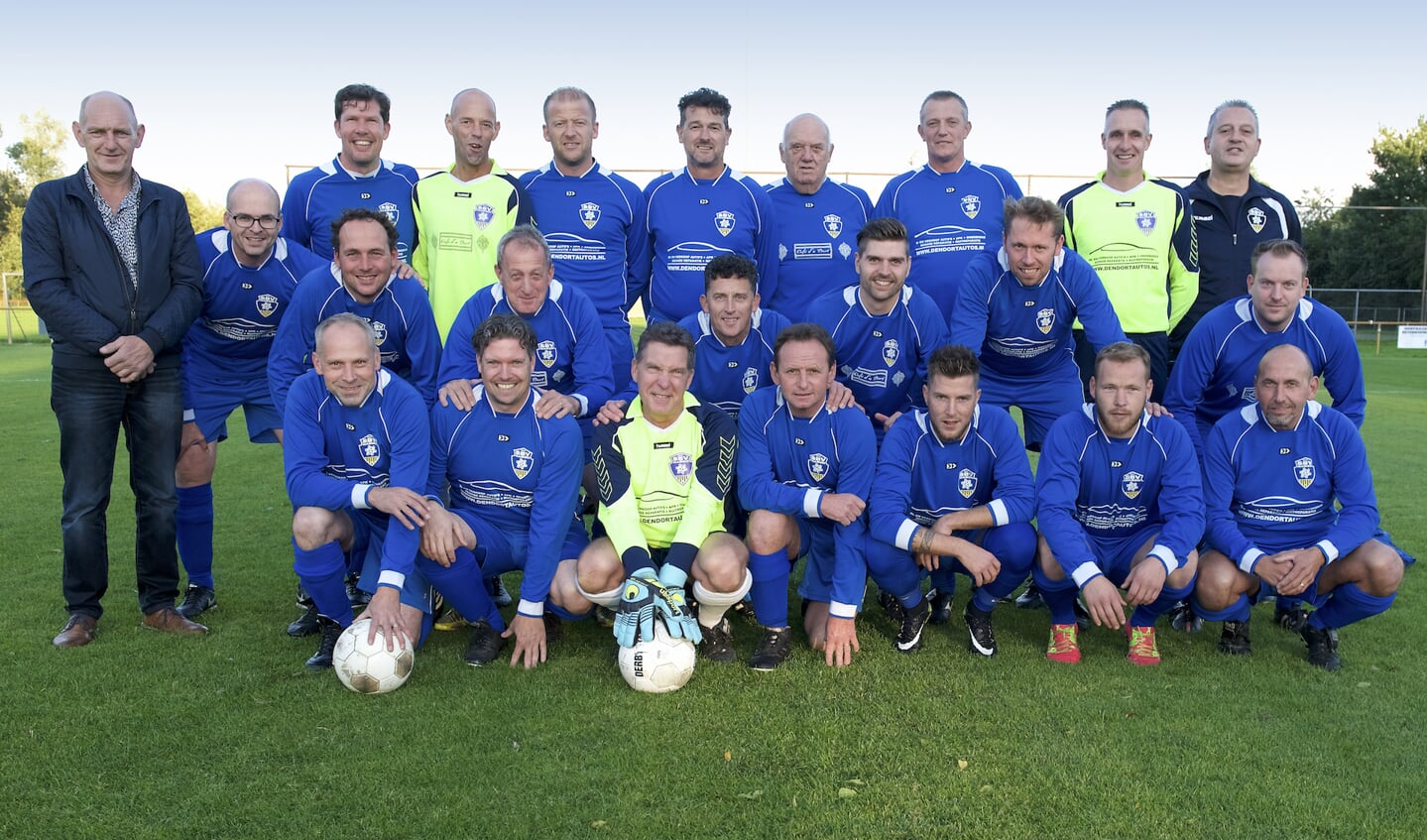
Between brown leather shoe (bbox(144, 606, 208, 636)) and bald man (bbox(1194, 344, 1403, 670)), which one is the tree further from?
brown leather shoe (bbox(144, 606, 208, 636))

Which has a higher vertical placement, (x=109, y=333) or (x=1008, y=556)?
(x=109, y=333)

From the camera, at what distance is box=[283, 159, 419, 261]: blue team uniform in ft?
17.0

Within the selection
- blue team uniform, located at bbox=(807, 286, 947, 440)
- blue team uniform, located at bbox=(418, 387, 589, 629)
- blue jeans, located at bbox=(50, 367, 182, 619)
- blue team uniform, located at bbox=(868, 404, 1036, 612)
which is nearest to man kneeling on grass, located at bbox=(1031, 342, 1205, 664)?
blue team uniform, located at bbox=(868, 404, 1036, 612)

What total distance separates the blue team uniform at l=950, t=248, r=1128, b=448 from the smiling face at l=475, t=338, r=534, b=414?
2.06 m

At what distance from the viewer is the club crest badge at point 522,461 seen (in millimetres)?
4148

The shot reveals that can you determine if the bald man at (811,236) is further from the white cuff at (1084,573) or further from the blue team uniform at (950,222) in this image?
the white cuff at (1084,573)

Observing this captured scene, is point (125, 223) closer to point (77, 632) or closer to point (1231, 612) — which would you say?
point (77, 632)

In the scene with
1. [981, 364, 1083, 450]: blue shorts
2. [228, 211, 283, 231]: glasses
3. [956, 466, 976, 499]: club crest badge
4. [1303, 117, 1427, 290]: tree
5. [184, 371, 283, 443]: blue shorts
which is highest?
[1303, 117, 1427, 290]: tree

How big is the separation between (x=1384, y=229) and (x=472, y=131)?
3894 cm

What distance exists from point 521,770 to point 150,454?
8.14 ft

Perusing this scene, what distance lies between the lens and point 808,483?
4.32 m

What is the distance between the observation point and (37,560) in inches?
213

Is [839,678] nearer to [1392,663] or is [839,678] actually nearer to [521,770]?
[521,770]

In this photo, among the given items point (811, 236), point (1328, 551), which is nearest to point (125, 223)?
point (811, 236)
